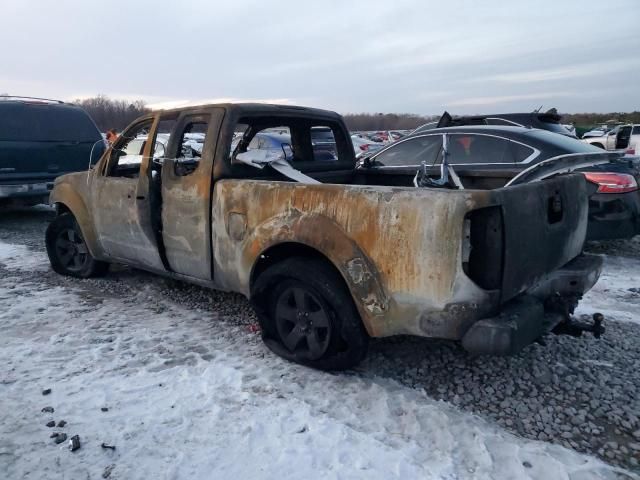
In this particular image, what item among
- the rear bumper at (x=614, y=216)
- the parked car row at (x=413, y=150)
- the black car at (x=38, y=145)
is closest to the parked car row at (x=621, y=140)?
the parked car row at (x=413, y=150)

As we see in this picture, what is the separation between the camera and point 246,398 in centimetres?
309

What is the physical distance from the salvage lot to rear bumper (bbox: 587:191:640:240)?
1.88 m

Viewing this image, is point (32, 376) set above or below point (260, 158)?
below

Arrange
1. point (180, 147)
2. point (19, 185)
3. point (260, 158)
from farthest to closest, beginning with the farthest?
point (19, 185)
point (180, 147)
point (260, 158)

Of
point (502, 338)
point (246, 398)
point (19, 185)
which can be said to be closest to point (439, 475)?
point (502, 338)

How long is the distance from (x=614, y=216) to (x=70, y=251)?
20.9 ft

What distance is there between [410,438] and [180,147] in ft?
9.59

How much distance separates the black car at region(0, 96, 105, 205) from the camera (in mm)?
8078

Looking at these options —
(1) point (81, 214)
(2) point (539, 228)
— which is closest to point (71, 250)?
(1) point (81, 214)

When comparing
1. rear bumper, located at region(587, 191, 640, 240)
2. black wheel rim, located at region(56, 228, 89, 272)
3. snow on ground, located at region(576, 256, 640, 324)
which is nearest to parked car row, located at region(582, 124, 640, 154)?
rear bumper, located at region(587, 191, 640, 240)

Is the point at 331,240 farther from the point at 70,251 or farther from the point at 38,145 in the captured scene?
the point at 38,145

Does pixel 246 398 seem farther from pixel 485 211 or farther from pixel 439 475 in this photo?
pixel 485 211

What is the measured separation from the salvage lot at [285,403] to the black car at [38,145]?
14.6 ft

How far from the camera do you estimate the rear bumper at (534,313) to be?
8.81 feet
